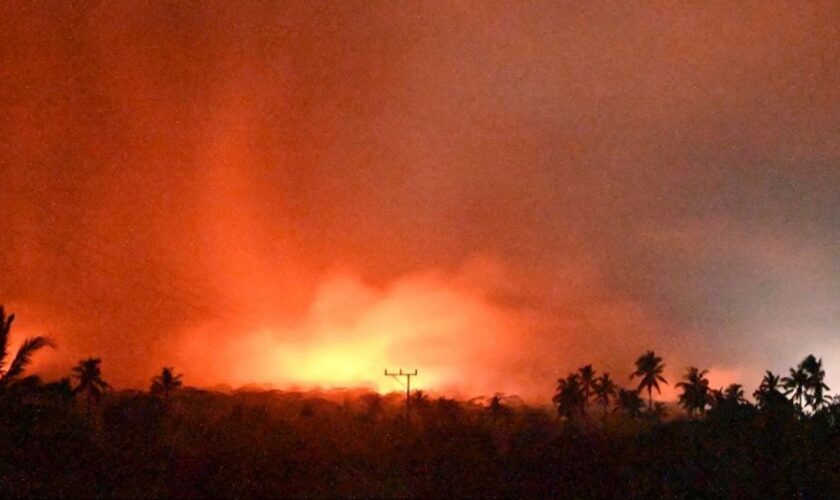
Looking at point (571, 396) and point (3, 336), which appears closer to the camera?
point (3, 336)

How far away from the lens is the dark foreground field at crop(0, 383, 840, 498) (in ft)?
73.6

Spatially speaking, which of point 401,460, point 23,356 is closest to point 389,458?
point 401,460

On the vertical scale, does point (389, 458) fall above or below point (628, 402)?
below

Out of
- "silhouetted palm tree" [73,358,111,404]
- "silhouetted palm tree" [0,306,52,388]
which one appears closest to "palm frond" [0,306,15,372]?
"silhouetted palm tree" [0,306,52,388]

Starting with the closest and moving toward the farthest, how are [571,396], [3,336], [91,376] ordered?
[3,336] → [91,376] → [571,396]

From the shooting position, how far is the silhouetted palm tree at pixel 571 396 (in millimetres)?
84188

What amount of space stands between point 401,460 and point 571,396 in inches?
2389

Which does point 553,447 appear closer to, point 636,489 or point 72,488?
point 636,489

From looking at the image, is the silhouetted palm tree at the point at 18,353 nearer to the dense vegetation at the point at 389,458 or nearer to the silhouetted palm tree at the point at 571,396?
the dense vegetation at the point at 389,458

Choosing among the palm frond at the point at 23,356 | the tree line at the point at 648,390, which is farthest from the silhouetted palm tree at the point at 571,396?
the palm frond at the point at 23,356

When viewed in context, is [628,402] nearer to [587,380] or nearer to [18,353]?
[587,380]

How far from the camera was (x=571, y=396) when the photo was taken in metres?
86.1

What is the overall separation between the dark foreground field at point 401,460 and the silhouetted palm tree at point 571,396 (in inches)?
1925

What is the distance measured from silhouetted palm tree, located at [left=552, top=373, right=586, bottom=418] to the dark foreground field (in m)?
48.9
